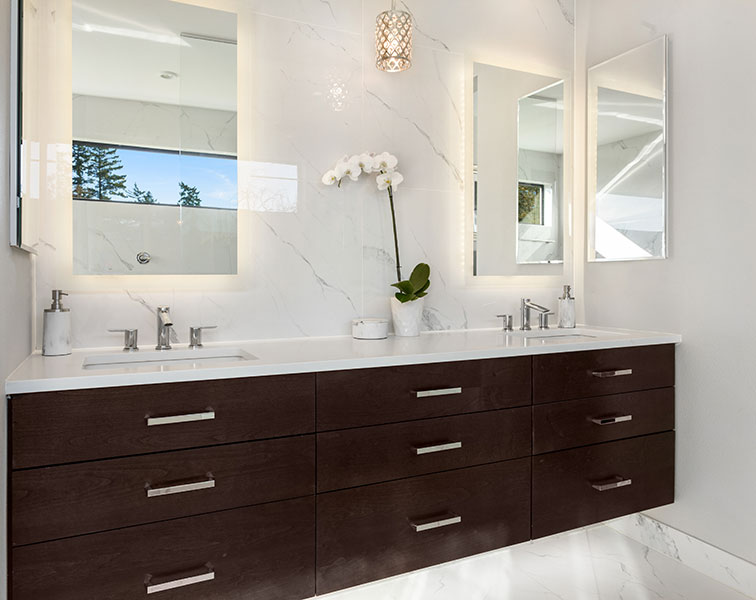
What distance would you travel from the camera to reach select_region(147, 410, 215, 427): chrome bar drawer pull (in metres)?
1.29

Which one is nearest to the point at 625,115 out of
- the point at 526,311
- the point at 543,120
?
the point at 543,120

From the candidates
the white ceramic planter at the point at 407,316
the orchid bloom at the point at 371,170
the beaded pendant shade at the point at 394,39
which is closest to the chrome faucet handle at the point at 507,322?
the white ceramic planter at the point at 407,316

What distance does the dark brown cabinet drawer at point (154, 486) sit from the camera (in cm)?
119

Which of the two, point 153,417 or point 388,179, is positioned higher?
point 388,179

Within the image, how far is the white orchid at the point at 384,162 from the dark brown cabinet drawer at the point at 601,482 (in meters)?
1.17

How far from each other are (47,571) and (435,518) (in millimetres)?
1004

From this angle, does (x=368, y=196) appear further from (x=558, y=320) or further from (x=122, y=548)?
(x=122, y=548)

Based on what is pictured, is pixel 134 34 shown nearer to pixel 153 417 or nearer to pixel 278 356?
pixel 278 356

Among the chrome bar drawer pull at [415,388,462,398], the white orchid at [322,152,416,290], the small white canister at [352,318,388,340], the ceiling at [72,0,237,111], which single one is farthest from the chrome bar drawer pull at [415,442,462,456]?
the ceiling at [72,0,237,111]

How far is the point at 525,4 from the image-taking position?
2473mm

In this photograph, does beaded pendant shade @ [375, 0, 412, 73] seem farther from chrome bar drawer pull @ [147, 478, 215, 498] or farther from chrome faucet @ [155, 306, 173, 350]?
chrome bar drawer pull @ [147, 478, 215, 498]

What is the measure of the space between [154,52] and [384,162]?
2.82 feet

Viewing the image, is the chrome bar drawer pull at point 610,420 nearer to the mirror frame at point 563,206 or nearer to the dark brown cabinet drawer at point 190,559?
the mirror frame at point 563,206

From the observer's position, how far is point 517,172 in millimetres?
2434
